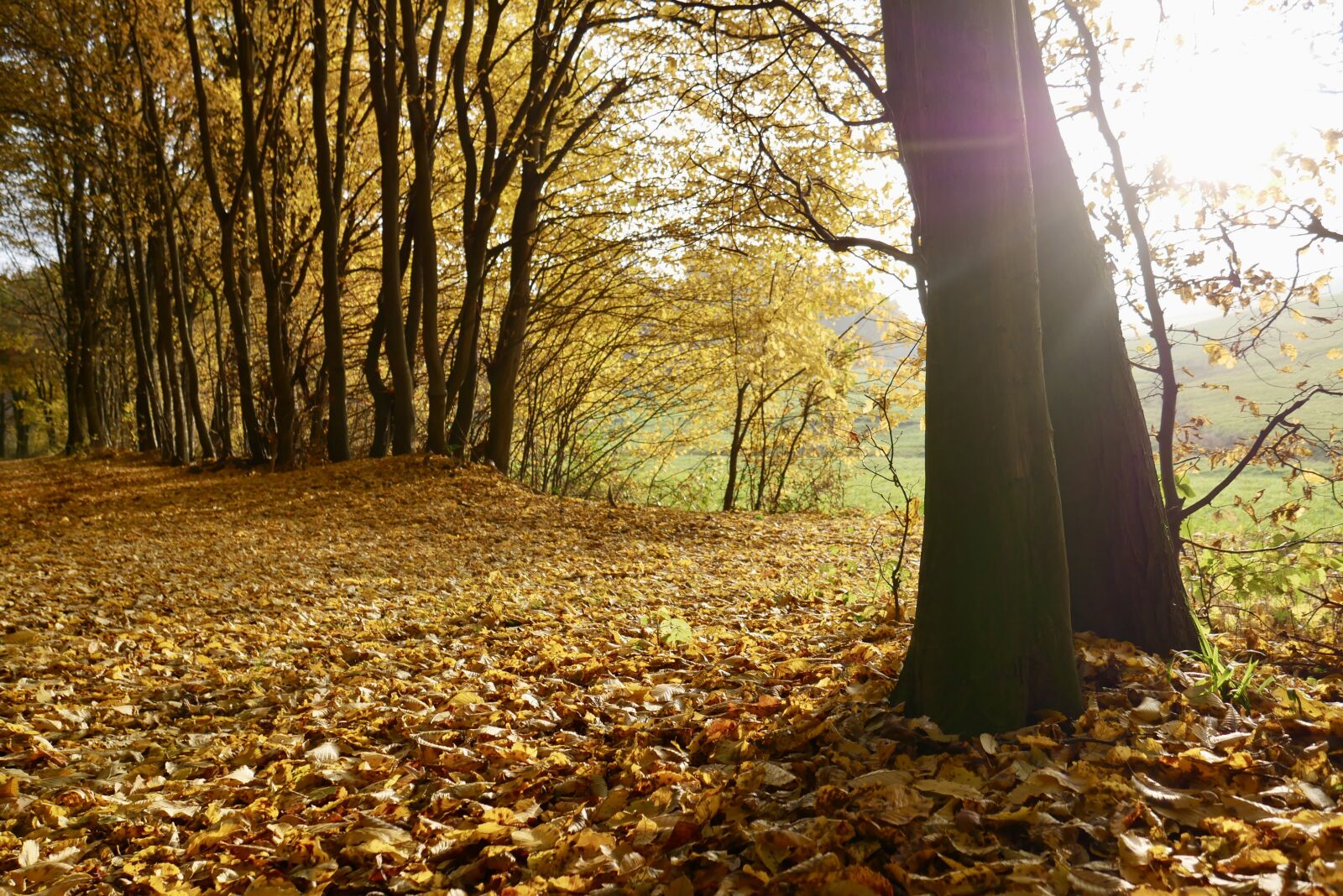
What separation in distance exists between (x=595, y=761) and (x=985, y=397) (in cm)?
172

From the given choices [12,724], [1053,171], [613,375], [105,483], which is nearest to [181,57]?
[105,483]

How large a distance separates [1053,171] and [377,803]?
3307 mm

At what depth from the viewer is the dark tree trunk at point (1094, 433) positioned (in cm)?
302

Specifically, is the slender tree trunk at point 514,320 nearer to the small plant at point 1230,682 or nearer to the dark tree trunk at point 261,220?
the dark tree trunk at point 261,220

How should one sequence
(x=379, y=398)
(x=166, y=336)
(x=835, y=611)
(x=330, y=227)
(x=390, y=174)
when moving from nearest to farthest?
(x=835, y=611)
(x=390, y=174)
(x=330, y=227)
(x=379, y=398)
(x=166, y=336)

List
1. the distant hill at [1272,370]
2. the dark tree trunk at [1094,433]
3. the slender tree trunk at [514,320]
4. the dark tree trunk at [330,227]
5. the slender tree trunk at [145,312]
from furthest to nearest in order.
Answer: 1. the slender tree trunk at [145,312]
2. the slender tree trunk at [514,320]
3. the dark tree trunk at [330,227]
4. the distant hill at [1272,370]
5. the dark tree trunk at [1094,433]

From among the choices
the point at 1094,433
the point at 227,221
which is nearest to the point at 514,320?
the point at 227,221

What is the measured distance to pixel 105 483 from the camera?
43.7 feet

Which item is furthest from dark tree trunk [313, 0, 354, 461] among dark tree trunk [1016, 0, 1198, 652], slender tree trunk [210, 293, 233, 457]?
dark tree trunk [1016, 0, 1198, 652]

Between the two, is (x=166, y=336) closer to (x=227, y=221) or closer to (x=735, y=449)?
(x=227, y=221)

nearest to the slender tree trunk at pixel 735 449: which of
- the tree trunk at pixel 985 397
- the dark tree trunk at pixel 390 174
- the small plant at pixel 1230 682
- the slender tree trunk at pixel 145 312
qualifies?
the dark tree trunk at pixel 390 174

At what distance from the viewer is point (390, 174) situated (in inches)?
413

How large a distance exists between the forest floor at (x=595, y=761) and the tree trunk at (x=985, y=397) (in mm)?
195

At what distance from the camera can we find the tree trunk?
2352 mm
